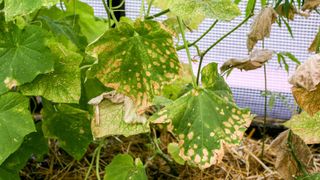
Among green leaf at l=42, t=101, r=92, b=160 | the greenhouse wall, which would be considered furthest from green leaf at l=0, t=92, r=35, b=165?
the greenhouse wall

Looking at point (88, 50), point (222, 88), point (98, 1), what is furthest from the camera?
point (98, 1)

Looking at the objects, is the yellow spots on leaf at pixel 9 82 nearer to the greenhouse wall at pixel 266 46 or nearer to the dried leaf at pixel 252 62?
the dried leaf at pixel 252 62

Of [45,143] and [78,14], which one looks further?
[78,14]

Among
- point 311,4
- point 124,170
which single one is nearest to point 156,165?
point 124,170

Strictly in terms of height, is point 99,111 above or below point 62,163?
above

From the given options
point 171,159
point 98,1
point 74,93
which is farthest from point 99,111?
point 98,1

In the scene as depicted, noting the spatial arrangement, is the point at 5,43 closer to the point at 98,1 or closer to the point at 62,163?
the point at 62,163

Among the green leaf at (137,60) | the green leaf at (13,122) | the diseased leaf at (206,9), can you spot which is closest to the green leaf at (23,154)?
the green leaf at (13,122)
